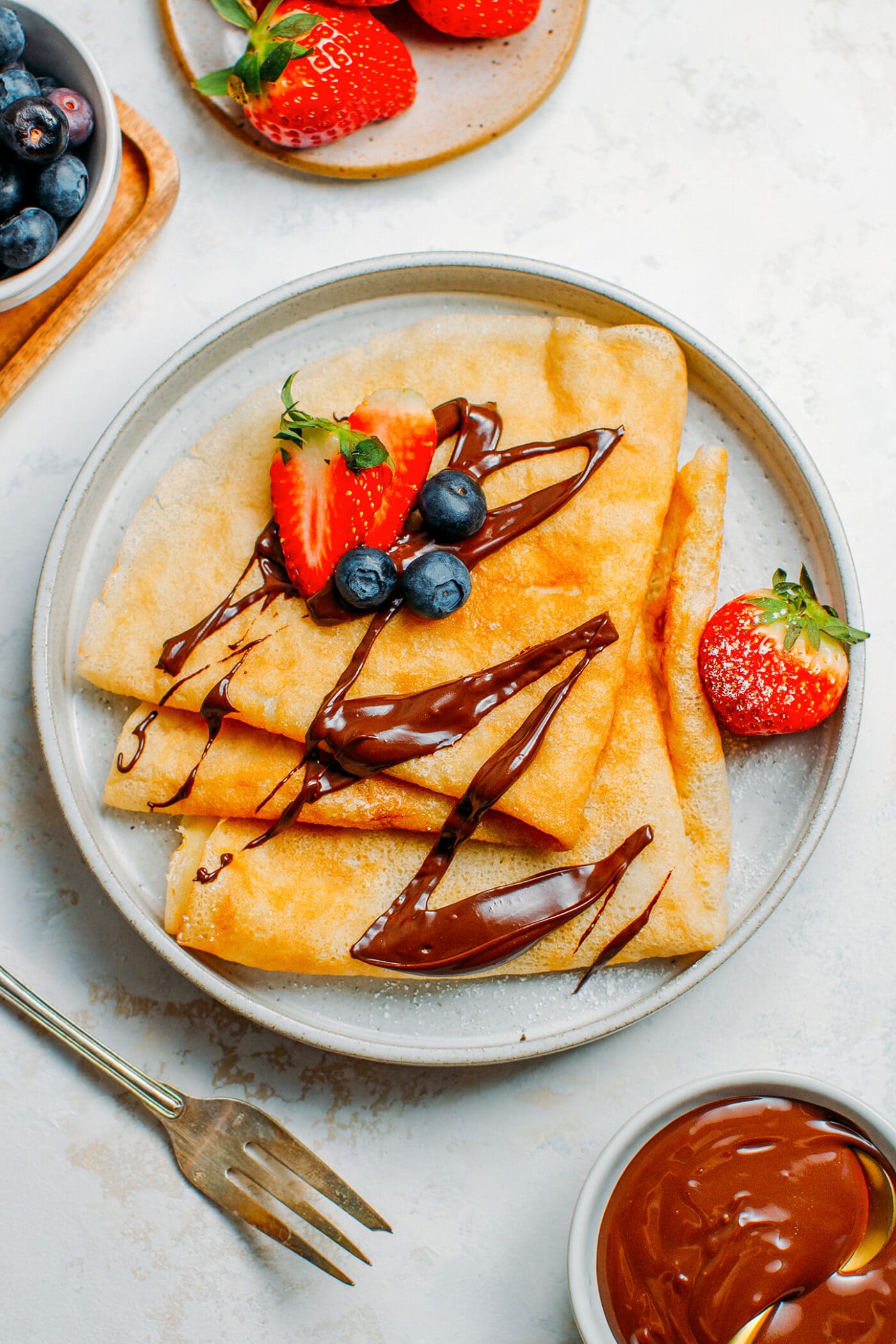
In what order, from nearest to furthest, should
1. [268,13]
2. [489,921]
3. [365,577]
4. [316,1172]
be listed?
1. [365,577]
2. [489,921]
3. [316,1172]
4. [268,13]

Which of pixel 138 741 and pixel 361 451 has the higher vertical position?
pixel 361 451

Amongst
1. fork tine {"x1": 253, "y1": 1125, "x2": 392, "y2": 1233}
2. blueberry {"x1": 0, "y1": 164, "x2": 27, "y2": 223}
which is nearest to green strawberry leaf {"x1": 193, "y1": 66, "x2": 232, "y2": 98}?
blueberry {"x1": 0, "y1": 164, "x2": 27, "y2": 223}

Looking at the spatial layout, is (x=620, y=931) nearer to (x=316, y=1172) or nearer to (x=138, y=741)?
(x=316, y=1172)

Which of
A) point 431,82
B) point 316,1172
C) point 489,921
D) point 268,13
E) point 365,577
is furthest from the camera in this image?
point 431,82

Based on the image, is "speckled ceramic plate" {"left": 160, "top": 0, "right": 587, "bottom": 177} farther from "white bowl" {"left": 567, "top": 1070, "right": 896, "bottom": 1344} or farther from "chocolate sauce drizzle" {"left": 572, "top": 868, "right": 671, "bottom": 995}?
"white bowl" {"left": 567, "top": 1070, "right": 896, "bottom": 1344}

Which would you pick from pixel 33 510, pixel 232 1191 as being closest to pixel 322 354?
pixel 33 510

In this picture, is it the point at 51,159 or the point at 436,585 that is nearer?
the point at 436,585

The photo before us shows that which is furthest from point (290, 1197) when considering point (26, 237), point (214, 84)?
point (214, 84)

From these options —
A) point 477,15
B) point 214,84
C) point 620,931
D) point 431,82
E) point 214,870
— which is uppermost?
point 477,15

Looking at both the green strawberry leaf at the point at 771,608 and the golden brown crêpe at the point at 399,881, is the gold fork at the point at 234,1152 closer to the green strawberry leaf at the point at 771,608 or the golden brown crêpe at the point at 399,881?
the golden brown crêpe at the point at 399,881
